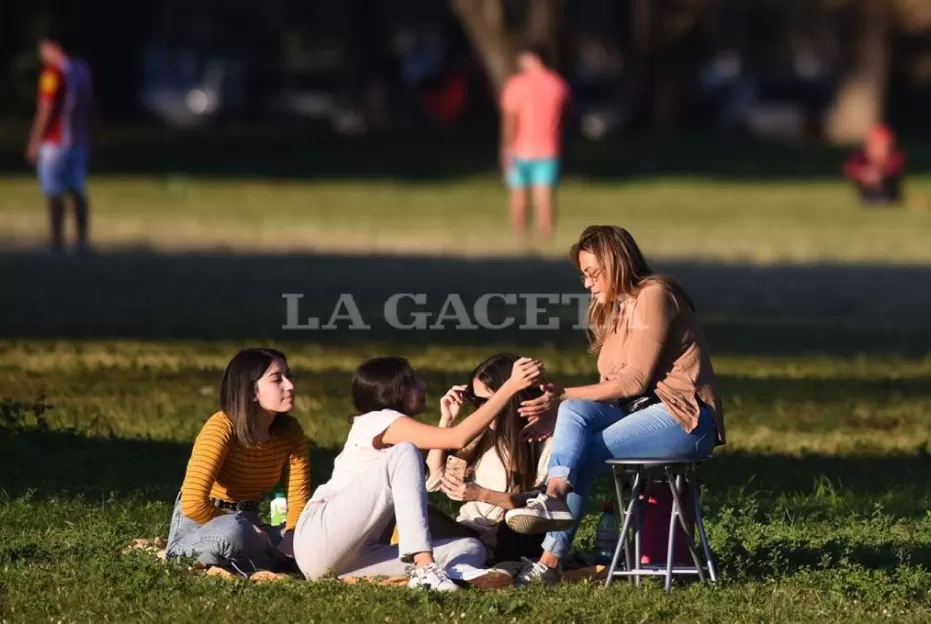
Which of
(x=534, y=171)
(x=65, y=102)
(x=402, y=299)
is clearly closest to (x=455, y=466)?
(x=402, y=299)

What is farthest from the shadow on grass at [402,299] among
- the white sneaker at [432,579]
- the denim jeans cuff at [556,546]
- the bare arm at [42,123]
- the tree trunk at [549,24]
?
the tree trunk at [549,24]

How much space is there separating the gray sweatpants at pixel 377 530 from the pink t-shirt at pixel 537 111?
1479cm

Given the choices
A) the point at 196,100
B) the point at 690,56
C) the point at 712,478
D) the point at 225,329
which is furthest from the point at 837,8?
the point at 712,478

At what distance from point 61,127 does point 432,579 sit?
13.1 metres

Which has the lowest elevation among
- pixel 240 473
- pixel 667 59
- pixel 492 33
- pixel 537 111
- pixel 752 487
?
pixel 752 487

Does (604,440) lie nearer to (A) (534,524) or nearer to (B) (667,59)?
(A) (534,524)

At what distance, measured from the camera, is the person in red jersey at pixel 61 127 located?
19844 mm

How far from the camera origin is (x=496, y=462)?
27.6 feet

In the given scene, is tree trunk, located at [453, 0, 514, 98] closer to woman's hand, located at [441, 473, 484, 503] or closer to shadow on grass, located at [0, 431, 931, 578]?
shadow on grass, located at [0, 431, 931, 578]

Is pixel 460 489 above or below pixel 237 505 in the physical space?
above

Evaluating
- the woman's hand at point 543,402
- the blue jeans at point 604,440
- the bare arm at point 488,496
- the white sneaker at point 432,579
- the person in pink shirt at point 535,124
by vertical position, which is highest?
the person in pink shirt at point 535,124

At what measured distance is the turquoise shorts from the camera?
74.4 feet

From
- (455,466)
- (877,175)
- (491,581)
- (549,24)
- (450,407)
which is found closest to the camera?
(491,581)

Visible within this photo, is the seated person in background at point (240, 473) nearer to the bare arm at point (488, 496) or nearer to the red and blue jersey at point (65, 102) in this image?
the bare arm at point (488, 496)
